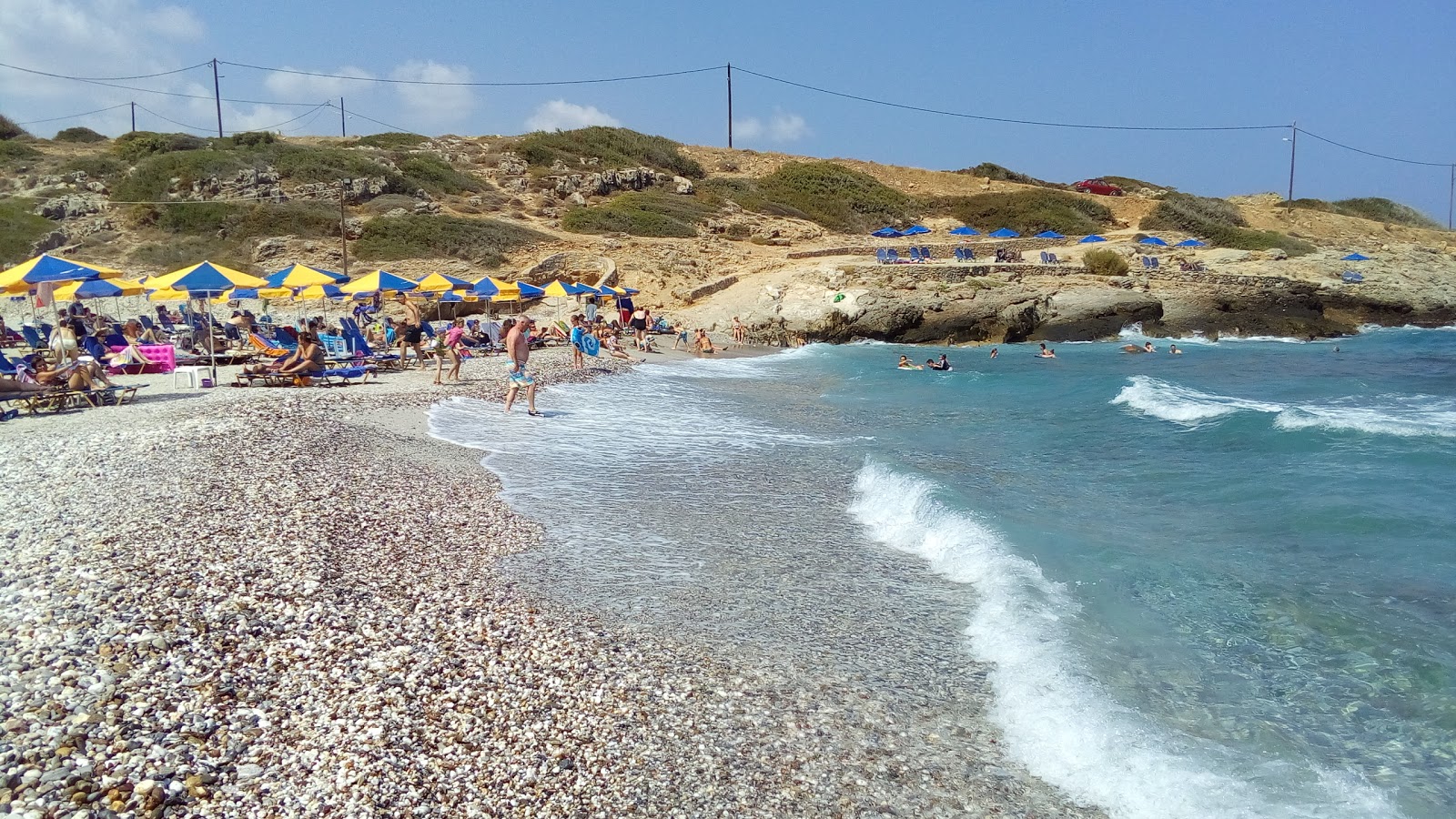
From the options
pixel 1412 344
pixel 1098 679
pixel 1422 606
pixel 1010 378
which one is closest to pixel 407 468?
pixel 1098 679

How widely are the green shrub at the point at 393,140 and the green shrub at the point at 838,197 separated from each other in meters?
21.0

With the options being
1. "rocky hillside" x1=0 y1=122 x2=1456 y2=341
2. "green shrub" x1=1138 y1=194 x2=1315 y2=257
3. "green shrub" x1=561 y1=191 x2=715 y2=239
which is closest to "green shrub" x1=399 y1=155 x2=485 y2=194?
"rocky hillside" x1=0 y1=122 x2=1456 y2=341

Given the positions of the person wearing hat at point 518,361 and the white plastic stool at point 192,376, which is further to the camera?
the white plastic stool at point 192,376

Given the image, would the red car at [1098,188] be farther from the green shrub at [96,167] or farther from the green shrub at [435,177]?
the green shrub at [96,167]

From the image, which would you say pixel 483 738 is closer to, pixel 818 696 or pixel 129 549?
pixel 818 696

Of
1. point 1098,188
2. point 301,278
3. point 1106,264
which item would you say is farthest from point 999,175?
point 301,278

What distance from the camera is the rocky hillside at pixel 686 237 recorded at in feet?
104

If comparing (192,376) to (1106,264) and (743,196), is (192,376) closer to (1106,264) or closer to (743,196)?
(1106,264)

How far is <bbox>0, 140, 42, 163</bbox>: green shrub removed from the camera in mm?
41531

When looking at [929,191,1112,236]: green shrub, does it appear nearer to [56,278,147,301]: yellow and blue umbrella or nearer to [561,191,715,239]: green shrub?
[561,191,715,239]: green shrub

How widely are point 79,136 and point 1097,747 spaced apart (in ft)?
219

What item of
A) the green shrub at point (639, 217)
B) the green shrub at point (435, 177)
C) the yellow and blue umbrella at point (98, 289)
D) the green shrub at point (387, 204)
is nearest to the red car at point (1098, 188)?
the green shrub at point (639, 217)

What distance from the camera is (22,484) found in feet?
25.7

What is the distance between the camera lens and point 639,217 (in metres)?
40.3
